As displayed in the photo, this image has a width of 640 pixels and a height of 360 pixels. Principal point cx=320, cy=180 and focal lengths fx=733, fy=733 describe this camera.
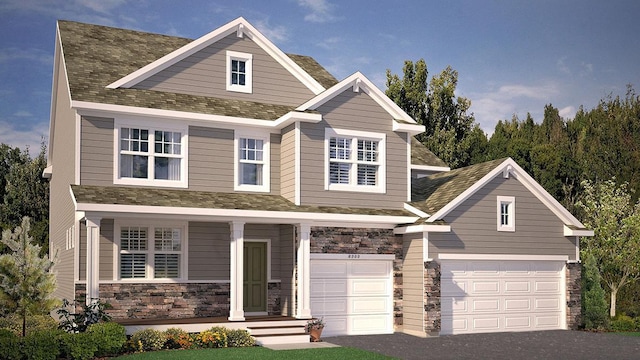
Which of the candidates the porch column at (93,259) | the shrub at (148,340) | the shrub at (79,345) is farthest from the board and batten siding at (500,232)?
the shrub at (79,345)

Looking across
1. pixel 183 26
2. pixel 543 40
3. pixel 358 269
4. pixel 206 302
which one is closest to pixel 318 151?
pixel 358 269

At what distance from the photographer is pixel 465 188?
880 inches

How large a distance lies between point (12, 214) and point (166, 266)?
75.8 ft

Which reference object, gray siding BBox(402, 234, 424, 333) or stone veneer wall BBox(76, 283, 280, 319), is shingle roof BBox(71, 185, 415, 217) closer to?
gray siding BBox(402, 234, 424, 333)

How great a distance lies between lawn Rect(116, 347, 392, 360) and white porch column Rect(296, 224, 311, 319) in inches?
102

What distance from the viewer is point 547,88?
53906 millimetres

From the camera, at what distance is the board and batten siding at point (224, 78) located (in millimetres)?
21953

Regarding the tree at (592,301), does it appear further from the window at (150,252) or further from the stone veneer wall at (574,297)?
the window at (150,252)

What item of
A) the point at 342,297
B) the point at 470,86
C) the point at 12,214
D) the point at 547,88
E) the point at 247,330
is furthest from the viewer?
the point at 547,88

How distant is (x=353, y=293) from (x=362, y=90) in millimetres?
6176

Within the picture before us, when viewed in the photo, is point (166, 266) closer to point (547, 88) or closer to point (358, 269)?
point (358, 269)

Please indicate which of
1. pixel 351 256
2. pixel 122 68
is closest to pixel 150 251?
pixel 122 68

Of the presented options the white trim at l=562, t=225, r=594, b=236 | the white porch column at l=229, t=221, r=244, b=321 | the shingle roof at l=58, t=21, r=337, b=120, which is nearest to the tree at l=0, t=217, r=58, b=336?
the shingle roof at l=58, t=21, r=337, b=120

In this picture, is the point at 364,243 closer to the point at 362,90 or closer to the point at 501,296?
the point at 362,90
